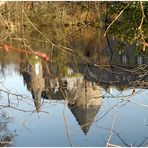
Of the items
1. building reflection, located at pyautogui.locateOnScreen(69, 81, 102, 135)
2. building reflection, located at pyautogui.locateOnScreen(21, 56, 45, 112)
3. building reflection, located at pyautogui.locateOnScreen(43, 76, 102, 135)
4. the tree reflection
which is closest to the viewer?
building reflection, located at pyautogui.locateOnScreen(21, 56, 45, 112)

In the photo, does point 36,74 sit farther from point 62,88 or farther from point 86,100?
point 86,100

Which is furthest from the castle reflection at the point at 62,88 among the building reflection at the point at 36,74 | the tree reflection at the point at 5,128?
the tree reflection at the point at 5,128

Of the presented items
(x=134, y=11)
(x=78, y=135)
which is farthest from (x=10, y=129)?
(x=134, y=11)

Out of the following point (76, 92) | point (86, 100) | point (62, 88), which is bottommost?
point (86, 100)

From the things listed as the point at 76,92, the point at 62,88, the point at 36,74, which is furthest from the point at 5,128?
the point at 62,88

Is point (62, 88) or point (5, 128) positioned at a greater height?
point (62, 88)

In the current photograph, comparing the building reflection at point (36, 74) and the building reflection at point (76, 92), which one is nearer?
the building reflection at point (36, 74)

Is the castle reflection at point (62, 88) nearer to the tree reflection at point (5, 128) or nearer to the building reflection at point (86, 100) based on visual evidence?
the building reflection at point (86, 100)

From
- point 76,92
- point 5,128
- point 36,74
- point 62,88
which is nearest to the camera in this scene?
point 62,88

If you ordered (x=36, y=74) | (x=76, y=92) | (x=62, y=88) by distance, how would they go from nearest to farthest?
(x=62, y=88) < (x=36, y=74) < (x=76, y=92)

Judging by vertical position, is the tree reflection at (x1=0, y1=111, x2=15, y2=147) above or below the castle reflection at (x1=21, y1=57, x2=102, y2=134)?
below

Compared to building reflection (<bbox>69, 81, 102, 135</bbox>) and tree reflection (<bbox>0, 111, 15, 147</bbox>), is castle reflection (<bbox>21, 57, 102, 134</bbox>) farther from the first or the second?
tree reflection (<bbox>0, 111, 15, 147</bbox>)

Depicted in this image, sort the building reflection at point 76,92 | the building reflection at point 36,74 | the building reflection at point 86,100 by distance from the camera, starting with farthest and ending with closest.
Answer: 1. the building reflection at point 86,100
2. the building reflection at point 76,92
3. the building reflection at point 36,74

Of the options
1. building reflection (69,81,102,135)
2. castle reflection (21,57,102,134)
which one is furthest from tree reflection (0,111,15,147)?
building reflection (69,81,102,135)
